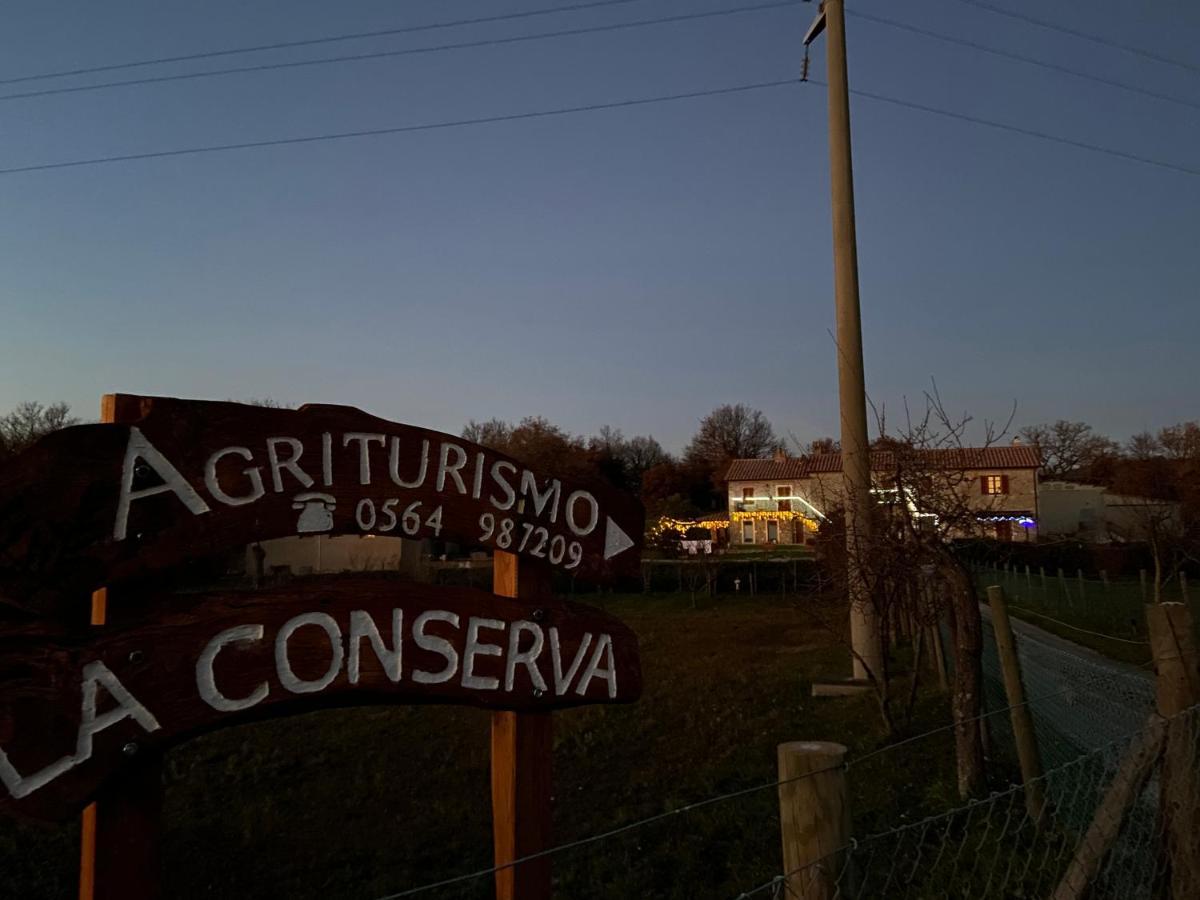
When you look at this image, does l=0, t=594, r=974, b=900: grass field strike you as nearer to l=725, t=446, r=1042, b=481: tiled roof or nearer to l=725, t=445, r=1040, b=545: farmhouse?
l=725, t=446, r=1042, b=481: tiled roof

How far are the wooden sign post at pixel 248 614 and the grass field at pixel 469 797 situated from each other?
2.29 metres

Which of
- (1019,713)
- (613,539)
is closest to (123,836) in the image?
(613,539)

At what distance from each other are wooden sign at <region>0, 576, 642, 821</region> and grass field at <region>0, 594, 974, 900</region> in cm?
232

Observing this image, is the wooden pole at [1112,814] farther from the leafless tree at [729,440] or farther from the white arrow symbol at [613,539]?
the leafless tree at [729,440]

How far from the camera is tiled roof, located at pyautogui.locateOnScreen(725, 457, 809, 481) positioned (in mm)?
63062

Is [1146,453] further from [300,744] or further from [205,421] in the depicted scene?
[205,421]

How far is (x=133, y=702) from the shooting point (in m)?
2.34

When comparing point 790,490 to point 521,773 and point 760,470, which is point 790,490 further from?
point 521,773

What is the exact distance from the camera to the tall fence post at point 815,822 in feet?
7.59

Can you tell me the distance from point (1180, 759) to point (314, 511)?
3.04 m

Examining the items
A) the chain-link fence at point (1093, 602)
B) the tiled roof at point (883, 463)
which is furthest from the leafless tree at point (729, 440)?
the chain-link fence at point (1093, 602)

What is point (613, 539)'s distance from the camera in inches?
133

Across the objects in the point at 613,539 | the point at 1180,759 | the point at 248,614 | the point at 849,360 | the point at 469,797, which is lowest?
the point at 469,797

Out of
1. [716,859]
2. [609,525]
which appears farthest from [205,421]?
[716,859]
